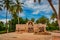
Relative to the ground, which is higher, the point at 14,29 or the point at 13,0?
the point at 13,0

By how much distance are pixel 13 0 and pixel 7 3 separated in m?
0.36

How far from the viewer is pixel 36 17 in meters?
11.3

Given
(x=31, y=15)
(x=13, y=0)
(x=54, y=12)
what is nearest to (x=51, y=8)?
(x=54, y=12)

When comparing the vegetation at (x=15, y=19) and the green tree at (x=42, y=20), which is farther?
the vegetation at (x=15, y=19)

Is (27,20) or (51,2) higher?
(51,2)

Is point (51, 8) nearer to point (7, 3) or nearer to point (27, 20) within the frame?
point (27, 20)

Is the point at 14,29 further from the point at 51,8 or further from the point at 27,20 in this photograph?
the point at 51,8

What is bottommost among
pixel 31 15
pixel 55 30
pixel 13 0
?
pixel 55 30

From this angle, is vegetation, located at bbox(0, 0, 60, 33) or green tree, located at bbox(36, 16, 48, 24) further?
vegetation, located at bbox(0, 0, 60, 33)

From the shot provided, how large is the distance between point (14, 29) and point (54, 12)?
7.69 feet

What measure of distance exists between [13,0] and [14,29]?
1662 millimetres

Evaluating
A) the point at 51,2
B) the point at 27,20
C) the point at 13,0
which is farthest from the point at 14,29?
the point at 51,2

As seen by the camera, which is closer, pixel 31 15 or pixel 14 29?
pixel 31 15

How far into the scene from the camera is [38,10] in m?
11.6
